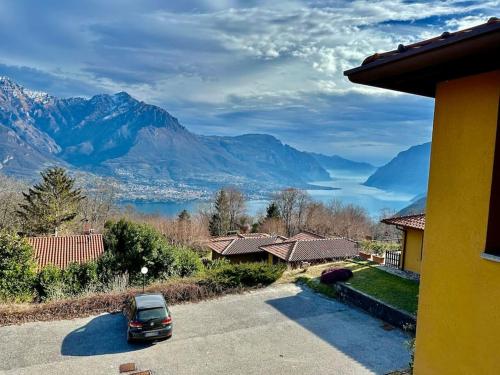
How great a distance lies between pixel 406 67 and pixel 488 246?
1.54 meters

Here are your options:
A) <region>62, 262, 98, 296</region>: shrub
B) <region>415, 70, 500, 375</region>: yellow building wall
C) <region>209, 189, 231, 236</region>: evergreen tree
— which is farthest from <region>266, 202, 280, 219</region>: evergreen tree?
<region>415, 70, 500, 375</region>: yellow building wall

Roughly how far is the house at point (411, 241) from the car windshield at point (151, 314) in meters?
13.0

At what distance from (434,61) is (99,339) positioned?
1318cm

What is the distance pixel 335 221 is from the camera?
56.8 meters

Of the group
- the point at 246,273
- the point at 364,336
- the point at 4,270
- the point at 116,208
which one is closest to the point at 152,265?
the point at 246,273

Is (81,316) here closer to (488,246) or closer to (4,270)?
(4,270)

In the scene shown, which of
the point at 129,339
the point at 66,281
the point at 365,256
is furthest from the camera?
the point at 365,256

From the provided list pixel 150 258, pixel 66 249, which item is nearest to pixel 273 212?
pixel 66 249

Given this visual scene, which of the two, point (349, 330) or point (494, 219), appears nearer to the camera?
point (494, 219)

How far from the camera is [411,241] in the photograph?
63.8 feet

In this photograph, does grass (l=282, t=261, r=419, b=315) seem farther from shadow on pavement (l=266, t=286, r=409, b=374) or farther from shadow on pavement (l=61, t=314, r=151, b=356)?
shadow on pavement (l=61, t=314, r=151, b=356)

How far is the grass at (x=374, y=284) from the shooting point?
15430 millimetres

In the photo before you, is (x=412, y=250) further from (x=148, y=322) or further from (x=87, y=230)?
(x=87, y=230)

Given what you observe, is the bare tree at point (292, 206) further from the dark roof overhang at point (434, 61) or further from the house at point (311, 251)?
the dark roof overhang at point (434, 61)
